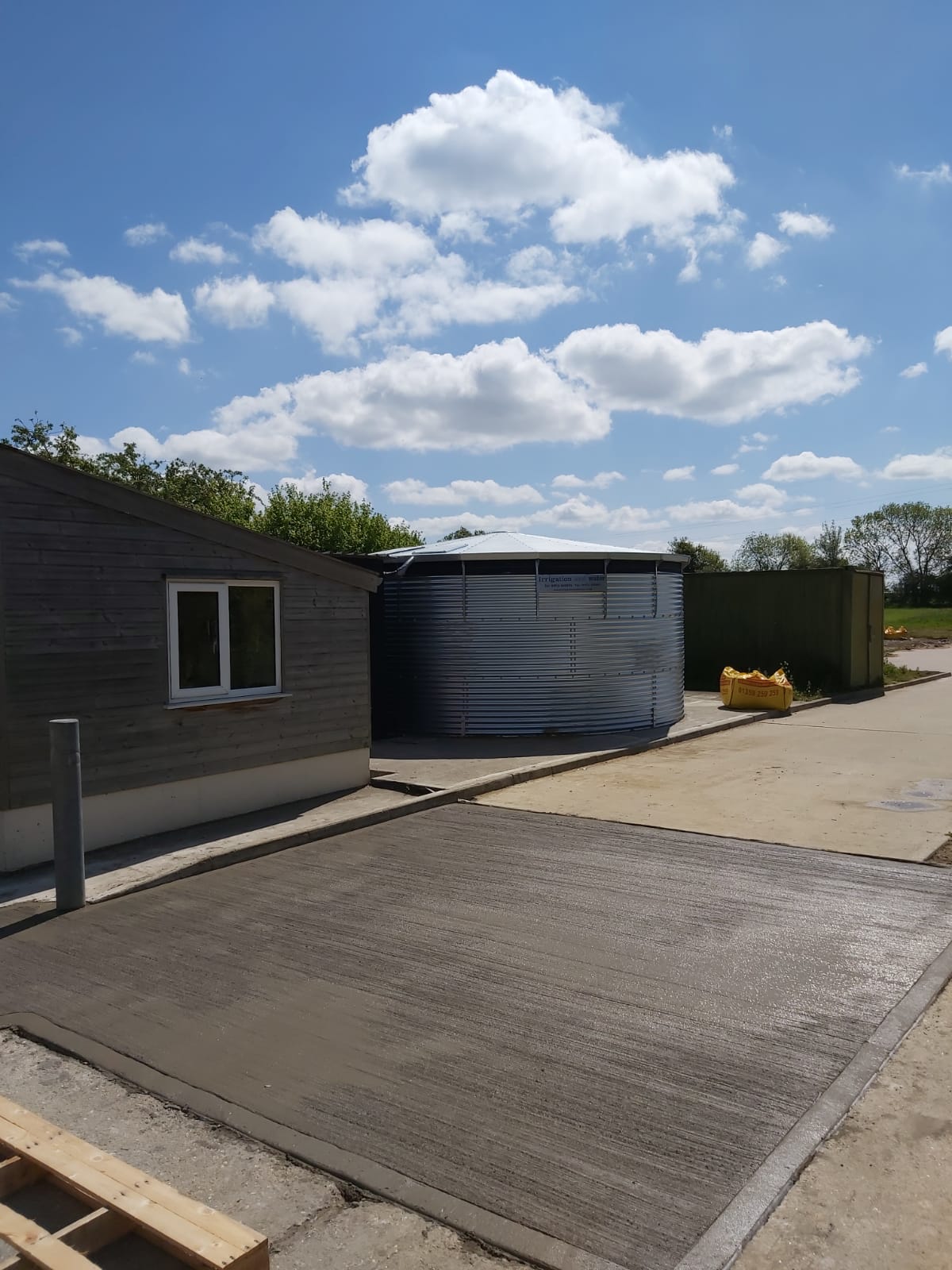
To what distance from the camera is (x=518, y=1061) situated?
4.82 meters

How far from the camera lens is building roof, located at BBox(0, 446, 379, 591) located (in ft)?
26.5

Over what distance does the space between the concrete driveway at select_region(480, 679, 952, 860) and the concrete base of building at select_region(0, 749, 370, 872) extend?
189 centimetres

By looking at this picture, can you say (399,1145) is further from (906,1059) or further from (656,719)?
(656,719)

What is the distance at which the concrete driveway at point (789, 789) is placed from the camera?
9.52 meters

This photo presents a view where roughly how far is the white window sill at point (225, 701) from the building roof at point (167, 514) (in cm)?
140

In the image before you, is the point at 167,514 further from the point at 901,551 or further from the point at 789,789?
the point at 901,551

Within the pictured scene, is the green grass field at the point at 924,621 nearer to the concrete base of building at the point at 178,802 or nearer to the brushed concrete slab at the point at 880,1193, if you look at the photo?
the concrete base of building at the point at 178,802

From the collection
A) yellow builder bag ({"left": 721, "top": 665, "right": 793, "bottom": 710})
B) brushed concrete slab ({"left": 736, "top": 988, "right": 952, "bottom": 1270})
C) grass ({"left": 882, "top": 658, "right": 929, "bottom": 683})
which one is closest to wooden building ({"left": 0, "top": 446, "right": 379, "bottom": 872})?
brushed concrete slab ({"left": 736, "top": 988, "right": 952, "bottom": 1270})

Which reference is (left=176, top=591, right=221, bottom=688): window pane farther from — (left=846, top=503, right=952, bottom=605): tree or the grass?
(left=846, top=503, right=952, bottom=605): tree

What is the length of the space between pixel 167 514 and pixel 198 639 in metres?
1.29

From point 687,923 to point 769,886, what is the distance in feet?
3.92

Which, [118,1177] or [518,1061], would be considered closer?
[118,1177]

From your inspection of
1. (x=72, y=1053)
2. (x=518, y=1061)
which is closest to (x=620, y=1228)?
(x=518, y=1061)

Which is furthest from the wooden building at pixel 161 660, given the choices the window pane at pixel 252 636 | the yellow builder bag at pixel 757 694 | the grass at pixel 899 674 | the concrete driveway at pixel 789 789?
the grass at pixel 899 674
